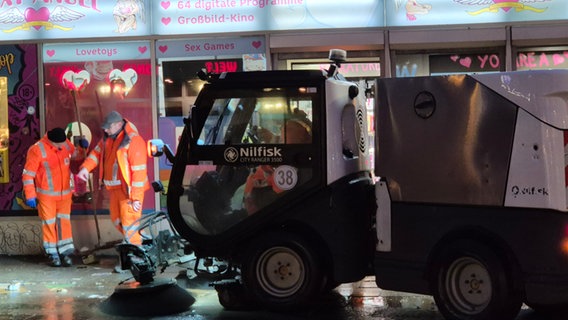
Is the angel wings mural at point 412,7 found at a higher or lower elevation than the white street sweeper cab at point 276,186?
higher

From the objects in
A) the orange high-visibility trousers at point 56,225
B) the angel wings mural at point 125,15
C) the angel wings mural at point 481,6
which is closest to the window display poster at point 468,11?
the angel wings mural at point 481,6

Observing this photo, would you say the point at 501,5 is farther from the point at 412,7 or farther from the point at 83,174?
the point at 83,174

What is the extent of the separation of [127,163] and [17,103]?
2.24 meters

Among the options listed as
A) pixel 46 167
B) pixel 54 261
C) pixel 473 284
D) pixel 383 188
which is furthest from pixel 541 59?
pixel 54 261

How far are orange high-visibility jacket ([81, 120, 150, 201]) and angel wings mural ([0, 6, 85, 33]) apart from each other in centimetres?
203

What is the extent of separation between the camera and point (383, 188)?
5332 millimetres

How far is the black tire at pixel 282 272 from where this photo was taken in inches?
217

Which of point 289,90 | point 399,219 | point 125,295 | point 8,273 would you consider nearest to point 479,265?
point 399,219

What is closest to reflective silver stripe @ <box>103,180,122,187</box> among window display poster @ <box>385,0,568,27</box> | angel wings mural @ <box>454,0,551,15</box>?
window display poster @ <box>385,0,568,27</box>

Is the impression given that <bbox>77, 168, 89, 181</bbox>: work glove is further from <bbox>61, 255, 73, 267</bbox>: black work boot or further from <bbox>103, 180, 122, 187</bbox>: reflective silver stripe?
<bbox>61, 255, 73, 267</bbox>: black work boot

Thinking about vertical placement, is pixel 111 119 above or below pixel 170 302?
above

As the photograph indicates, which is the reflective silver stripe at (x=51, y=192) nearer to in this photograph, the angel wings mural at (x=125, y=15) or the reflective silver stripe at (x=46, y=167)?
the reflective silver stripe at (x=46, y=167)

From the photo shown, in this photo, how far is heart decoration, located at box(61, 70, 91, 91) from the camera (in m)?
9.28

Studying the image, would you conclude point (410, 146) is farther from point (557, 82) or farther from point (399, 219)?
point (557, 82)
